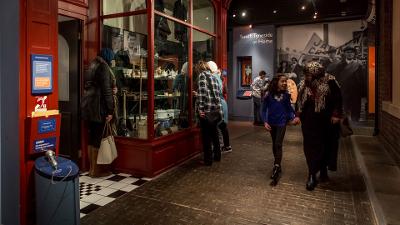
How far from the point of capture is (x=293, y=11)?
11266mm

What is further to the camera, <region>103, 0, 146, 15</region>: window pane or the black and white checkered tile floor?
<region>103, 0, 146, 15</region>: window pane

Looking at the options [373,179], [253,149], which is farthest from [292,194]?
[253,149]

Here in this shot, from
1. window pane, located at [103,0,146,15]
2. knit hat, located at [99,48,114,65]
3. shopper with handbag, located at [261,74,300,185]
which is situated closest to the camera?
shopper with handbag, located at [261,74,300,185]

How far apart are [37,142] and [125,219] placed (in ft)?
3.77

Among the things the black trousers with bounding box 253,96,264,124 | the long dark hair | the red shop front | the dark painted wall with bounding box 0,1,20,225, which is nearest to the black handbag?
the long dark hair

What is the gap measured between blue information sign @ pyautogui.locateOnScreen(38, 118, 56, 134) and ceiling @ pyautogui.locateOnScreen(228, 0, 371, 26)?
9.91 metres

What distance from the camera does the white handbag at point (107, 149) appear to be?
4.63 meters

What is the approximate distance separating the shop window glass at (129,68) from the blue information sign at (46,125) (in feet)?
6.75

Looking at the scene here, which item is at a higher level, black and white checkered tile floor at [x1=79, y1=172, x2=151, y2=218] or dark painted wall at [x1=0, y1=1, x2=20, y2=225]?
dark painted wall at [x1=0, y1=1, x2=20, y2=225]

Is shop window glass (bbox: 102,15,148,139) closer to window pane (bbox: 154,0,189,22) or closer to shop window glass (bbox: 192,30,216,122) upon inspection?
window pane (bbox: 154,0,189,22)

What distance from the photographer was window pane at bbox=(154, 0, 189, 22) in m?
5.23

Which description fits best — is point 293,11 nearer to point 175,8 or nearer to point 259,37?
point 259,37

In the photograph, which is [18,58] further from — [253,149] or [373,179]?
[253,149]

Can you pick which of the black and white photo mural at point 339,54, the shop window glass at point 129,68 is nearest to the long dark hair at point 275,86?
the shop window glass at point 129,68
